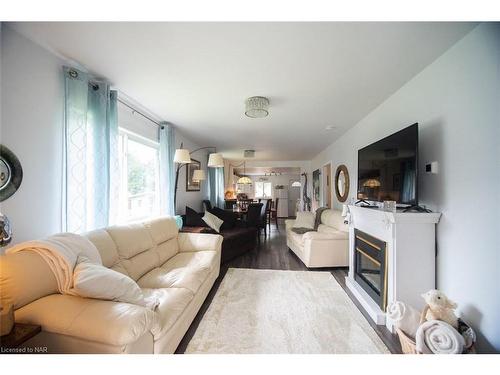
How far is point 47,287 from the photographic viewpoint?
1103 mm

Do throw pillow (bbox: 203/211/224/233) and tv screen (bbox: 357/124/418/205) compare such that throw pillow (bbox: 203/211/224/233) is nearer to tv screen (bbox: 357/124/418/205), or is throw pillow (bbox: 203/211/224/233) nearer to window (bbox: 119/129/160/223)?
window (bbox: 119/129/160/223)

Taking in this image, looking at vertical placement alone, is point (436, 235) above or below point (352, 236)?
above

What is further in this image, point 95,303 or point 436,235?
point 436,235

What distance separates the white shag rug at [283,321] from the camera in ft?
5.05

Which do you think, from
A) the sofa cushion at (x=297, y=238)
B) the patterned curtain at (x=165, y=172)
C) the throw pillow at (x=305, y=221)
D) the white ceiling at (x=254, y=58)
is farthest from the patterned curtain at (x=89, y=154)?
the throw pillow at (x=305, y=221)

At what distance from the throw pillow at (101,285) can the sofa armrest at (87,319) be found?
0.06 meters

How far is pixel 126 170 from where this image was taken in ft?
8.73

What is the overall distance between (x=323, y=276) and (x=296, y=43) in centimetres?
293

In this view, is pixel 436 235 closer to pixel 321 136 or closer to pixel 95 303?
pixel 95 303

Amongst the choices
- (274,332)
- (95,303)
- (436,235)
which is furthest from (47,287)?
(436,235)

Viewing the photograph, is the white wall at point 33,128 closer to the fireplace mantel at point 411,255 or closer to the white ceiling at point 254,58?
the white ceiling at point 254,58
